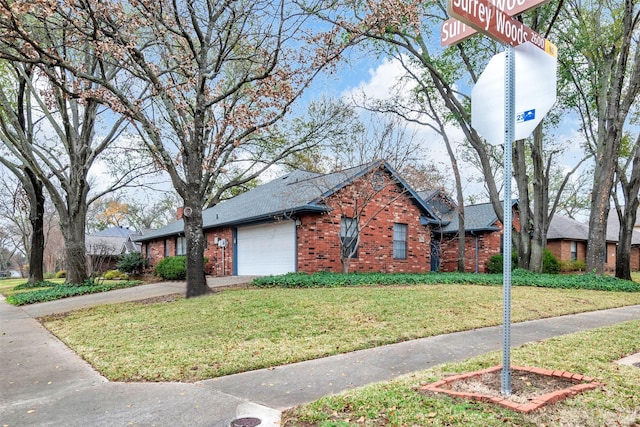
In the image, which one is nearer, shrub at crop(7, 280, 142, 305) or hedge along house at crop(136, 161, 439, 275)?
shrub at crop(7, 280, 142, 305)

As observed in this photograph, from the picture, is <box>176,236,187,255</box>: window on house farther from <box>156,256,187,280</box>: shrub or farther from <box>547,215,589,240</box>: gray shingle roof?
<box>547,215,589,240</box>: gray shingle roof

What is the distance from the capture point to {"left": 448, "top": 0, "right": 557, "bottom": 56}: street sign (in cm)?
304

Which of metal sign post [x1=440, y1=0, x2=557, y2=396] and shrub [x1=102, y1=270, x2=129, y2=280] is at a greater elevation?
metal sign post [x1=440, y1=0, x2=557, y2=396]

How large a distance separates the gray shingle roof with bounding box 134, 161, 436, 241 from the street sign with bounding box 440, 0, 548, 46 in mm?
10766

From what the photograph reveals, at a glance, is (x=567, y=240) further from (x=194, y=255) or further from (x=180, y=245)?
(x=194, y=255)

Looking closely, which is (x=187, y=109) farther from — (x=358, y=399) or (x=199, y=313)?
(x=358, y=399)

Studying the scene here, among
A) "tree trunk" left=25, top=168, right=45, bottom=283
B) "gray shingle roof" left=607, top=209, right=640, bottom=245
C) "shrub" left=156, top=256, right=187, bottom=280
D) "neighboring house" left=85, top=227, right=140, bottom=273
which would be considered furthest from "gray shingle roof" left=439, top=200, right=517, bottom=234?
"neighboring house" left=85, top=227, right=140, bottom=273

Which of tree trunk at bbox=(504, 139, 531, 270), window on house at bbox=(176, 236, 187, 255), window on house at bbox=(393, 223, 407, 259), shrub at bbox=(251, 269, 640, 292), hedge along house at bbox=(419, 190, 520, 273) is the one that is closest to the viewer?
shrub at bbox=(251, 269, 640, 292)

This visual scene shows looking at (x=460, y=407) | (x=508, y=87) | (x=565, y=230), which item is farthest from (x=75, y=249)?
(x=565, y=230)

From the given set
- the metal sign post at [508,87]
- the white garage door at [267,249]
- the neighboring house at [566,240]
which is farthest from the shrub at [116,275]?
the metal sign post at [508,87]

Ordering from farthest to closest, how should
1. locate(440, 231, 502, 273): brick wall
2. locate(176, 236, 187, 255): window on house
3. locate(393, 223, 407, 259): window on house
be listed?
locate(176, 236, 187, 255): window on house < locate(440, 231, 502, 273): brick wall < locate(393, 223, 407, 259): window on house

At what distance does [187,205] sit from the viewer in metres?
11.2

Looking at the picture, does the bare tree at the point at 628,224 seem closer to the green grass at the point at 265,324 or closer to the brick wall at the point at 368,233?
the green grass at the point at 265,324

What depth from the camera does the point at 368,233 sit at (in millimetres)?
17562
